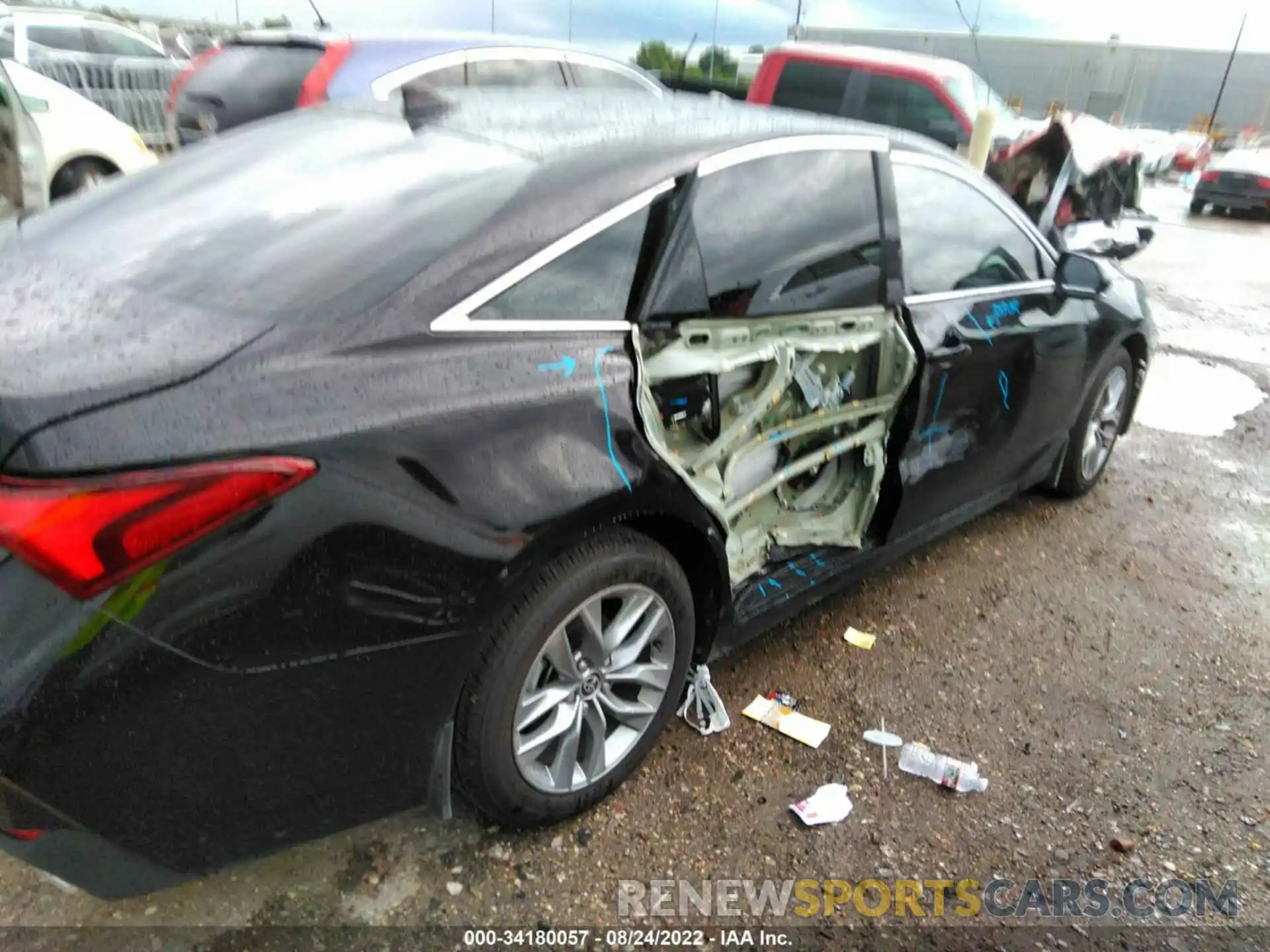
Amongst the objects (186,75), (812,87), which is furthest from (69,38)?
(812,87)

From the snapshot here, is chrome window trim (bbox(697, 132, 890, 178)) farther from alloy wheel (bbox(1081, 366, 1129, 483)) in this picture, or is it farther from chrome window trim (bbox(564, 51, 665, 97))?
chrome window trim (bbox(564, 51, 665, 97))

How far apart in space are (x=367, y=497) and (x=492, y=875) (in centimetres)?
106

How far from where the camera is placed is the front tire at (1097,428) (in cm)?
407

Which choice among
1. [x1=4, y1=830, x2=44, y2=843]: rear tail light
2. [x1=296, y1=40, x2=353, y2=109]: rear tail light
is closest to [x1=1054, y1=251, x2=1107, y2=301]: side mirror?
[x1=4, y1=830, x2=44, y2=843]: rear tail light

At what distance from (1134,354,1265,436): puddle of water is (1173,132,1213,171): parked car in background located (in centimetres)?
2331

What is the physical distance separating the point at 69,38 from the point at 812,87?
9.19 metres

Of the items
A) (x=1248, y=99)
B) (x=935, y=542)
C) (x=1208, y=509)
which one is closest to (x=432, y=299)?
(x=935, y=542)

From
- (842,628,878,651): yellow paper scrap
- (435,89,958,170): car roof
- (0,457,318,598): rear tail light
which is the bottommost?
(842,628,878,651): yellow paper scrap

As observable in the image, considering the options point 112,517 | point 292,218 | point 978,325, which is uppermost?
point 292,218

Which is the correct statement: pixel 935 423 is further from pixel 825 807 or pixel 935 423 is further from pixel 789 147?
pixel 825 807

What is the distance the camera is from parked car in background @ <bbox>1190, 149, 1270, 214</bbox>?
17.0 metres

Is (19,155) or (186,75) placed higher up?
(186,75)

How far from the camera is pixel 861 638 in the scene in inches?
126

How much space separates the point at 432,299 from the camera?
6.02ft
